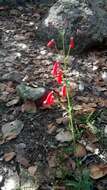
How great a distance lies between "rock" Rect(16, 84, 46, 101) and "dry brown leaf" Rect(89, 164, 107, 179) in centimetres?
71

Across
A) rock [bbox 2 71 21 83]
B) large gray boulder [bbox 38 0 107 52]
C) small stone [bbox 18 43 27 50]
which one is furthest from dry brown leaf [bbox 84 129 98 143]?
small stone [bbox 18 43 27 50]

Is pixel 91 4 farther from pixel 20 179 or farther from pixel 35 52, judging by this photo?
pixel 20 179

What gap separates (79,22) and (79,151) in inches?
56.5

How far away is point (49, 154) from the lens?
98.9 inches

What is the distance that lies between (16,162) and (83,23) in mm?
1577

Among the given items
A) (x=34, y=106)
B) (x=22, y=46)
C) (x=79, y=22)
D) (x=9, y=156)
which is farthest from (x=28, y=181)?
(x=79, y=22)

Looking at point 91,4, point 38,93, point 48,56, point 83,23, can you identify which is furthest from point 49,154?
point 91,4

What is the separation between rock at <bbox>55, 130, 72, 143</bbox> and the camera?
2.58 metres

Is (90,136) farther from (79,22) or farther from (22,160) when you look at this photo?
(79,22)

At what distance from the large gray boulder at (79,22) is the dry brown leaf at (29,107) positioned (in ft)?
2.86

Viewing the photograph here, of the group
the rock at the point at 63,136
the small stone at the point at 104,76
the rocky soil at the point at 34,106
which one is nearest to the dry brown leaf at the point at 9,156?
the rocky soil at the point at 34,106

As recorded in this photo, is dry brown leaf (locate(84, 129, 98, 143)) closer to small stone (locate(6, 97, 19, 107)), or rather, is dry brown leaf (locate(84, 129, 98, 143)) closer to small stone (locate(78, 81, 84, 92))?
small stone (locate(78, 81, 84, 92))

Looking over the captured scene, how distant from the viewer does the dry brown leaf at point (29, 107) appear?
2807mm

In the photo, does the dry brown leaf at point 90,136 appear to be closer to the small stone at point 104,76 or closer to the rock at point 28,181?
the rock at point 28,181
